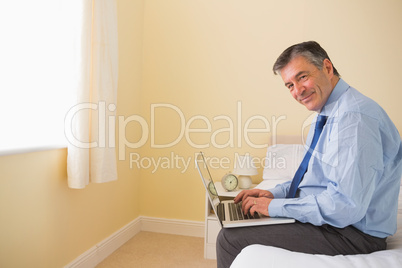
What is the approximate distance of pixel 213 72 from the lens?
9.23 ft

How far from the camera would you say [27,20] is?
1633 mm

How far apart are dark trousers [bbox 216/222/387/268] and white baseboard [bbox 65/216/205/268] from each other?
132 centimetres

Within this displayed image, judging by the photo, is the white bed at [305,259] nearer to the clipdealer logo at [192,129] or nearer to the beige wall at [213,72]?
the beige wall at [213,72]

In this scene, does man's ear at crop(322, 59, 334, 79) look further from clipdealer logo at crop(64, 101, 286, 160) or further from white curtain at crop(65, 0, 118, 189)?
clipdealer logo at crop(64, 101, 286, 160)

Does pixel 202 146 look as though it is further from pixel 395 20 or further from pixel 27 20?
pixel 395 20

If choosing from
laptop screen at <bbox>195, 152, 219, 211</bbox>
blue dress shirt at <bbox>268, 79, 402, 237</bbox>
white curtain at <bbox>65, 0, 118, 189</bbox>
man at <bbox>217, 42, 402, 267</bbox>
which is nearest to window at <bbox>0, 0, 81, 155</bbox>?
white curtain at <bbox>65, 0, 118, 189</bbox>

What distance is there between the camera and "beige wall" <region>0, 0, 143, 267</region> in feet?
4.96

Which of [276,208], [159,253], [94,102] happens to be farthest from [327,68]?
[159,253]

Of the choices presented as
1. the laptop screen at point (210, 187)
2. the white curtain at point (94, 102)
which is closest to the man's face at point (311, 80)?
the laptop screen at point (210, 187)

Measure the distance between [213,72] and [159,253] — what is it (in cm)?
152

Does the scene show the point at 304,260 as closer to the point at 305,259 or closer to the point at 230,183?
the point at 305,259

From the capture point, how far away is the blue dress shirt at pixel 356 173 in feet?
3.57

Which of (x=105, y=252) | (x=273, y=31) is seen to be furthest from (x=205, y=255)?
(x=273, y=31)

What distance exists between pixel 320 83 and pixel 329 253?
652 mm
